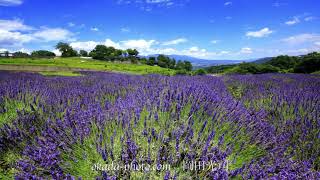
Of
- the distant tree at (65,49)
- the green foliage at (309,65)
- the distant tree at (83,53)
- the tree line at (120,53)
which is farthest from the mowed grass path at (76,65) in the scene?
the distant tree at (83,53)

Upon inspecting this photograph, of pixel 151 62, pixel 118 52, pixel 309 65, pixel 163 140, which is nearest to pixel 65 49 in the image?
pixel 118 52

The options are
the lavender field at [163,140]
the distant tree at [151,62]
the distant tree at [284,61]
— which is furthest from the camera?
the distant tree at [151,62]

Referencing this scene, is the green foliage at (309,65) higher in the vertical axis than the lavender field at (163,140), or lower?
higher


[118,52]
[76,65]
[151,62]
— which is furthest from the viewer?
[118,52]

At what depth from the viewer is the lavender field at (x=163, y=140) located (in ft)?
6.47

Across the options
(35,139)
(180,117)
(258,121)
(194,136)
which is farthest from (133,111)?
(258,121)

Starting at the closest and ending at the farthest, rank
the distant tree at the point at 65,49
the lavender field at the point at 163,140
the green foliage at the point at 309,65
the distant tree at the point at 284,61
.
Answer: the lavender field at the point at 163,140 → the green foliage at the point at 309,65 → the distant tree at the point at 284,61 → the distant tree at the point at 65,49

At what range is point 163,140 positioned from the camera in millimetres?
2201

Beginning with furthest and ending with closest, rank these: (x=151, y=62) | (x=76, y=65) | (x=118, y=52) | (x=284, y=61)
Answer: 1. (x=118, y=52)
2. (x=151, y=62)
3. (x=284, y=61)
4. (x=76, y=65)

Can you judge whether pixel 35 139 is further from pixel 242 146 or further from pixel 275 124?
pixel 275 124

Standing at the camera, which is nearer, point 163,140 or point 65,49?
point 163,140

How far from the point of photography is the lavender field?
1.97m

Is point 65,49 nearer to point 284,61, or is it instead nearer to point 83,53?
Answer: point 83,53

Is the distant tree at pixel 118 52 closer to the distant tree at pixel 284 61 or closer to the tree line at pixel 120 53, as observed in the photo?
the tree line at pixel 120 53
